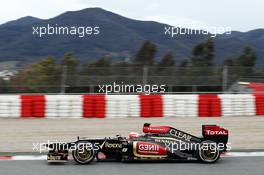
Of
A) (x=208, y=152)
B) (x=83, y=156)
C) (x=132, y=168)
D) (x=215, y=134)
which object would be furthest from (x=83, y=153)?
(x=215, y=134)

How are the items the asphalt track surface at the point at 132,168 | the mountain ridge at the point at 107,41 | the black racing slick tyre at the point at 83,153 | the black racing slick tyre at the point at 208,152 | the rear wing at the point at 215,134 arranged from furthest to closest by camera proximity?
the mountain ridge at the point at 107,41
the rear wing at the point at 215,134
the black racing slick tyre at the point at 208,152
the black racing slick tyre at the point at 83,153
the asphalt track surface at the point at 132,168

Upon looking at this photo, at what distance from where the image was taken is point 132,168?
8141mm

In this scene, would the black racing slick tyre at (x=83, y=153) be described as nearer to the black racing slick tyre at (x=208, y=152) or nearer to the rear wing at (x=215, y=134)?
the black racing slick tyre at (x=208, y=152)

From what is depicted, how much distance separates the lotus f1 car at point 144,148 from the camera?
27.0 feet

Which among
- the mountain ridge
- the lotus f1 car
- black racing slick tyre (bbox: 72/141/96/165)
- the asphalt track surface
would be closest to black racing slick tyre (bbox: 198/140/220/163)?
the lotus f1 car

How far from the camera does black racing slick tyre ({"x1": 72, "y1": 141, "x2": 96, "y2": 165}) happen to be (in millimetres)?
8172

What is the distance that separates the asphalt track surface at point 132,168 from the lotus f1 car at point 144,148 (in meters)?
0.13

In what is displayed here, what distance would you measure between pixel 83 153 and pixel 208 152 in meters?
2.09

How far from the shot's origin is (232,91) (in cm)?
1852

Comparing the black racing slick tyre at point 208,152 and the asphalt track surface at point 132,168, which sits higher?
the black racing slick tyre at point 208,152

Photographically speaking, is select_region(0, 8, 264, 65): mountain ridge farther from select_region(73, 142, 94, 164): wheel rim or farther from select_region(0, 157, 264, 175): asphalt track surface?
select_region(73, 142, 94, 164): wheel rim

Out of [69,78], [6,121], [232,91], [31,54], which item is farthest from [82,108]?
[31,54]

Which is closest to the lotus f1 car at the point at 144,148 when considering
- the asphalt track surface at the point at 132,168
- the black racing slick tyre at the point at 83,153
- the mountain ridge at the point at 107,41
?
the black racing slick tyre at the point at 83,153

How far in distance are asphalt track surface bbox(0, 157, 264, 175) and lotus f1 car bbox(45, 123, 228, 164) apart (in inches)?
5.2
